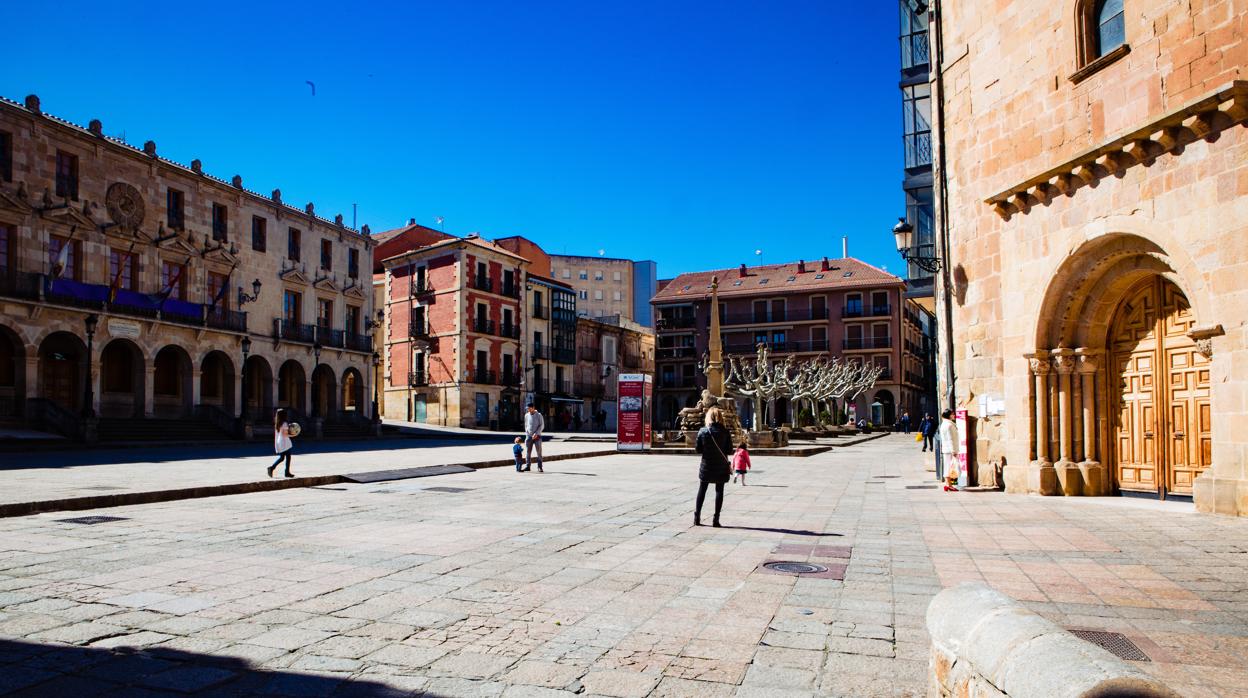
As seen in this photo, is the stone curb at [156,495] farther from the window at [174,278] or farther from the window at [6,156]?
the window at [174,278]

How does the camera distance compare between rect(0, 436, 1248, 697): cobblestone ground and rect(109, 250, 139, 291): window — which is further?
rect(109, 250, 139, 291): window

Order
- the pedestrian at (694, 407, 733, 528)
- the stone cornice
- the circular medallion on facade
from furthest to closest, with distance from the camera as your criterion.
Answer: the circular medallion on facade → the pedestrian at (694, 407, 733, 528) → the stone cornice

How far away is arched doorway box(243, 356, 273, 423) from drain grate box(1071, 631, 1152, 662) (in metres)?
37.3

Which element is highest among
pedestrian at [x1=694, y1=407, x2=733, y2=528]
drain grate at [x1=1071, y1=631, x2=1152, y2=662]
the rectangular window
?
the rectangular window

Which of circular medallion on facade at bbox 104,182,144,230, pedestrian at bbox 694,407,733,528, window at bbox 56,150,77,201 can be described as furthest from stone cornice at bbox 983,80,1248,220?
circular medallion on facade at bbox 104,182,144,230

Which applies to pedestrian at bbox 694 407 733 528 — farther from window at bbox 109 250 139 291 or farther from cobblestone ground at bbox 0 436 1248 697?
window at bbox 109 250 139 291

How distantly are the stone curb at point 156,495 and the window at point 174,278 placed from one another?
22.3 metres

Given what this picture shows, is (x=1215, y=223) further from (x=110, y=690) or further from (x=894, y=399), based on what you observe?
(x=894, y=399)

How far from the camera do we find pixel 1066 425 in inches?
482

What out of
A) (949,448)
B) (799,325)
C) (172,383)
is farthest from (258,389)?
(799,325)

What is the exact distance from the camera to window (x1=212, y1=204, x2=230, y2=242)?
35375 mm

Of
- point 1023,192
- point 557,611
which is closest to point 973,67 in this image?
point 1023,192

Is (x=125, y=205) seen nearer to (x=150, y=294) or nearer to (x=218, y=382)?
(x=150, y=294)

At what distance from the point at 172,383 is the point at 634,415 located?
66.8 feet
